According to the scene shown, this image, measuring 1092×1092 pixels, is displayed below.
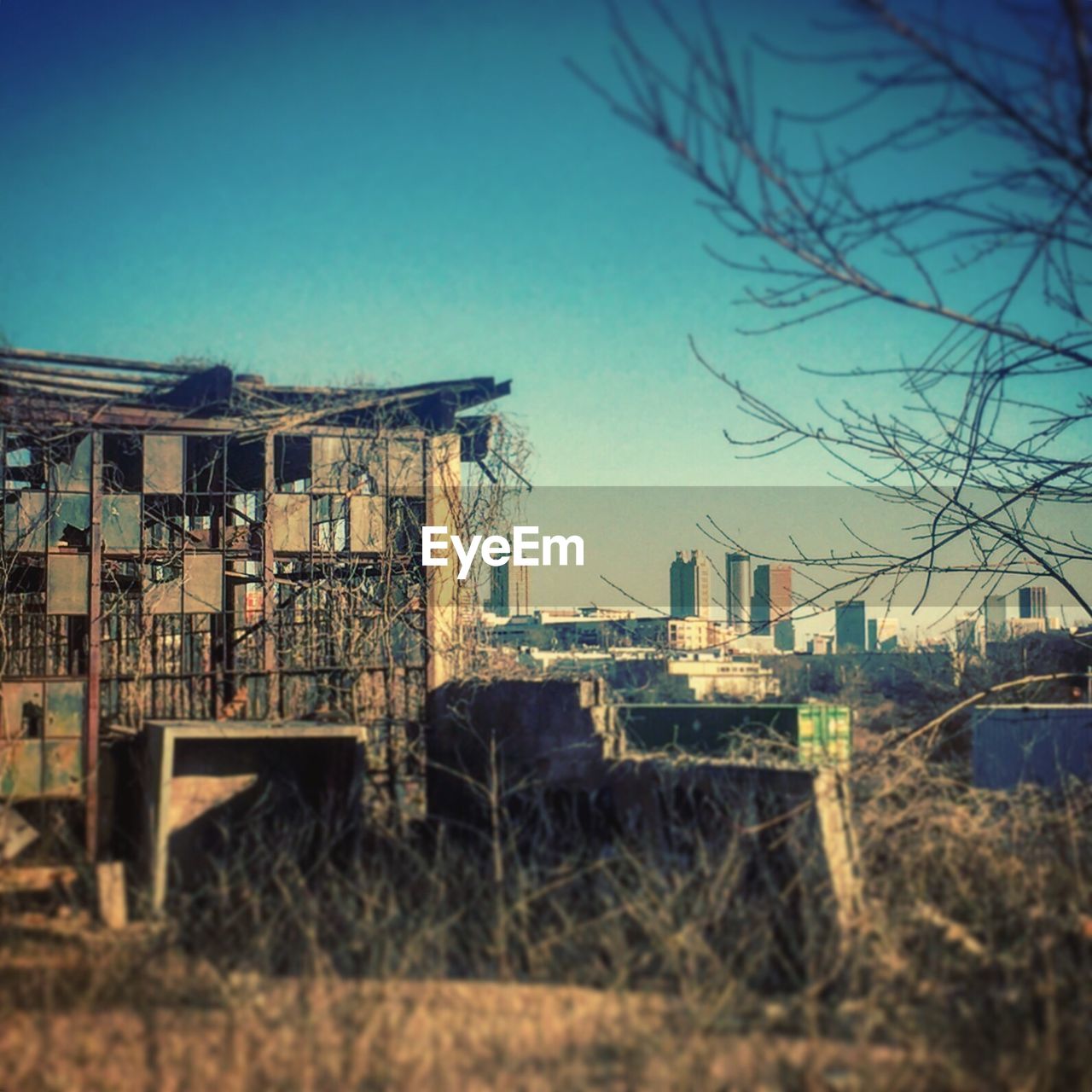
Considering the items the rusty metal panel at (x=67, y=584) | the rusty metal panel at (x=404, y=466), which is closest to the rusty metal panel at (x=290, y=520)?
the rusty metal panel at (x=404, y=466)

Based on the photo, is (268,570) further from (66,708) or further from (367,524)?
(66,708)

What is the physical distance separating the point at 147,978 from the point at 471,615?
8637 millimetres

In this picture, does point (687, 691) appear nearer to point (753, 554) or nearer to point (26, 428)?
point (26, 428)

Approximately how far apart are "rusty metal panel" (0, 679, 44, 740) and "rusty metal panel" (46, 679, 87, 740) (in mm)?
90

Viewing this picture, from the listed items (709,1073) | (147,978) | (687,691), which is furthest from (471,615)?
(687,691)

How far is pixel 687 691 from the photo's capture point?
33688 mm

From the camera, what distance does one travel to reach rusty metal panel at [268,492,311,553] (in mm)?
15500

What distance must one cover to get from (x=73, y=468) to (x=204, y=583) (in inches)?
85.3

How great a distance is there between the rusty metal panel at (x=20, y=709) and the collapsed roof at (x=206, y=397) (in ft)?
11.0

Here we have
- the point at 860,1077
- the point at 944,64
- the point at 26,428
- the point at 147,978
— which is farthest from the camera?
the point at 26,428

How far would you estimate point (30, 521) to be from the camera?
1369 cm

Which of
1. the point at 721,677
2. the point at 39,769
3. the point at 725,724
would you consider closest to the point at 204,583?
the point at 39,769

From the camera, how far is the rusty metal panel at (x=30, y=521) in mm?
13680

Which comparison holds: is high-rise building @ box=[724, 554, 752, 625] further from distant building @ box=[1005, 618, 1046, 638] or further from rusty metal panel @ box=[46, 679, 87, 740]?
distant building @ box=[1005, 618, 1046, 638]
